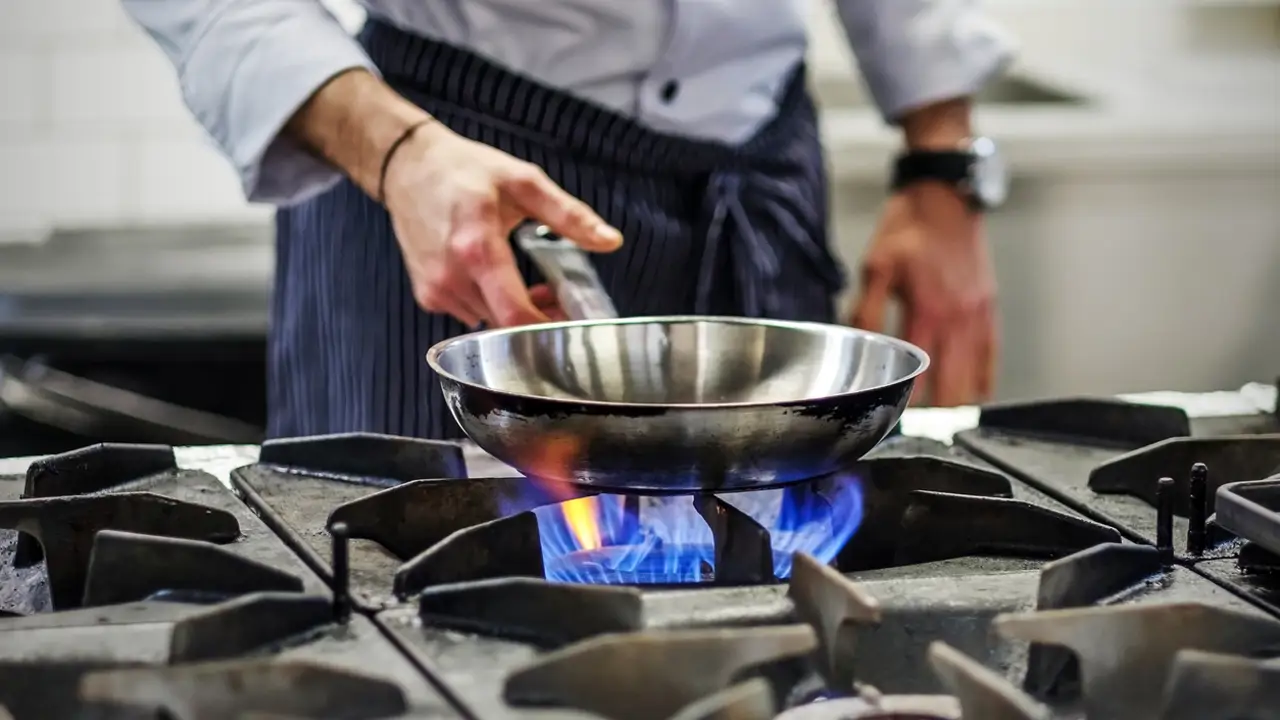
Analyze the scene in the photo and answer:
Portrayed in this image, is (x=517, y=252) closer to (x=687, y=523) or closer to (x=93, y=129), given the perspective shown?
(x=687, y=523)

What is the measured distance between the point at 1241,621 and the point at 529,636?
23cm

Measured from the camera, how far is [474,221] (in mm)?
748

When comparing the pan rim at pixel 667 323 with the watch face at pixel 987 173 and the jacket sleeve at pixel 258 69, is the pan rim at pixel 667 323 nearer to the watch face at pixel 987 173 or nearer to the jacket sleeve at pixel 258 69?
the jacket sleeve at pixel 258 69

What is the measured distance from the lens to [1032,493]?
2.25 ft

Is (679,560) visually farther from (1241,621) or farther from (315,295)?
(315,295)

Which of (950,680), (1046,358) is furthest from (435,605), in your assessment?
(1046,358)

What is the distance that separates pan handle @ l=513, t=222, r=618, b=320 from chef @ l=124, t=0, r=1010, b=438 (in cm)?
2

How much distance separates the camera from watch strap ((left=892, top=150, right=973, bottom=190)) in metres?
1.14

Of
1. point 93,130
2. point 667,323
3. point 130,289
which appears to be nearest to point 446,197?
point 667,323

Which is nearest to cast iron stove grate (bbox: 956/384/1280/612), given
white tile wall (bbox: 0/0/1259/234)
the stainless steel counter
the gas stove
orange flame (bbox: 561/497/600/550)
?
the gas stove

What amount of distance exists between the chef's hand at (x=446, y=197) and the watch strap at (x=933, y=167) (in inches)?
17.5

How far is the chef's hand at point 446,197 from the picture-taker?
2.43 ft

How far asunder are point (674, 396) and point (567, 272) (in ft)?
0.32

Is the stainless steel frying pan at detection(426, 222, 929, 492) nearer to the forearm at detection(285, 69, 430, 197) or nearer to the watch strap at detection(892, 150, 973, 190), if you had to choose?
the forearm at detection(285, 69, 430, 197)
